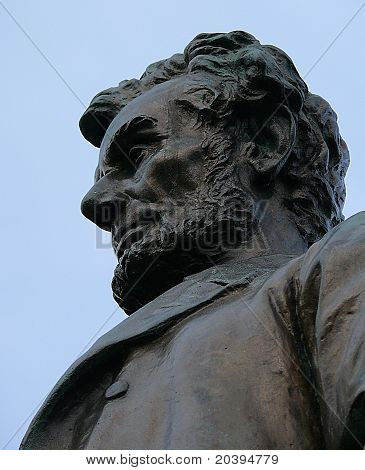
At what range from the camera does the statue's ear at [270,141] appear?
5.99 m

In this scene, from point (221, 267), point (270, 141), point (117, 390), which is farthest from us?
point (270, 141)

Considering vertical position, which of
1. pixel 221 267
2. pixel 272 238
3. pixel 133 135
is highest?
pixel 133 135

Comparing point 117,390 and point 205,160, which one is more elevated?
point 205,160

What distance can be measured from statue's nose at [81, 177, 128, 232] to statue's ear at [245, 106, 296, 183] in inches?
24.0

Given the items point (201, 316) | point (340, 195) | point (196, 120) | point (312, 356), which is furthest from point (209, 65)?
point (312, 356)

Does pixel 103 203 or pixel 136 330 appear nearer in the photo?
pixel 136 330

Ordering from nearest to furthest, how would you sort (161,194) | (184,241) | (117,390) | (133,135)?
(117,390), (184,241), (161,194), (133,135)

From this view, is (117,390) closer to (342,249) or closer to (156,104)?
(342,249)

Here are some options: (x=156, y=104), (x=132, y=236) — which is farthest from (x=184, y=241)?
(x=156, y=104)

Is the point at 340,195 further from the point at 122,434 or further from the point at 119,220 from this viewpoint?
the point at 122,434

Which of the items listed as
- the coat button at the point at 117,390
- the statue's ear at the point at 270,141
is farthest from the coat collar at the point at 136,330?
the statue's ear at the point at 270,141

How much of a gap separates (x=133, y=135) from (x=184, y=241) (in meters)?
0.62

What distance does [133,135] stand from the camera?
6.00 meters
